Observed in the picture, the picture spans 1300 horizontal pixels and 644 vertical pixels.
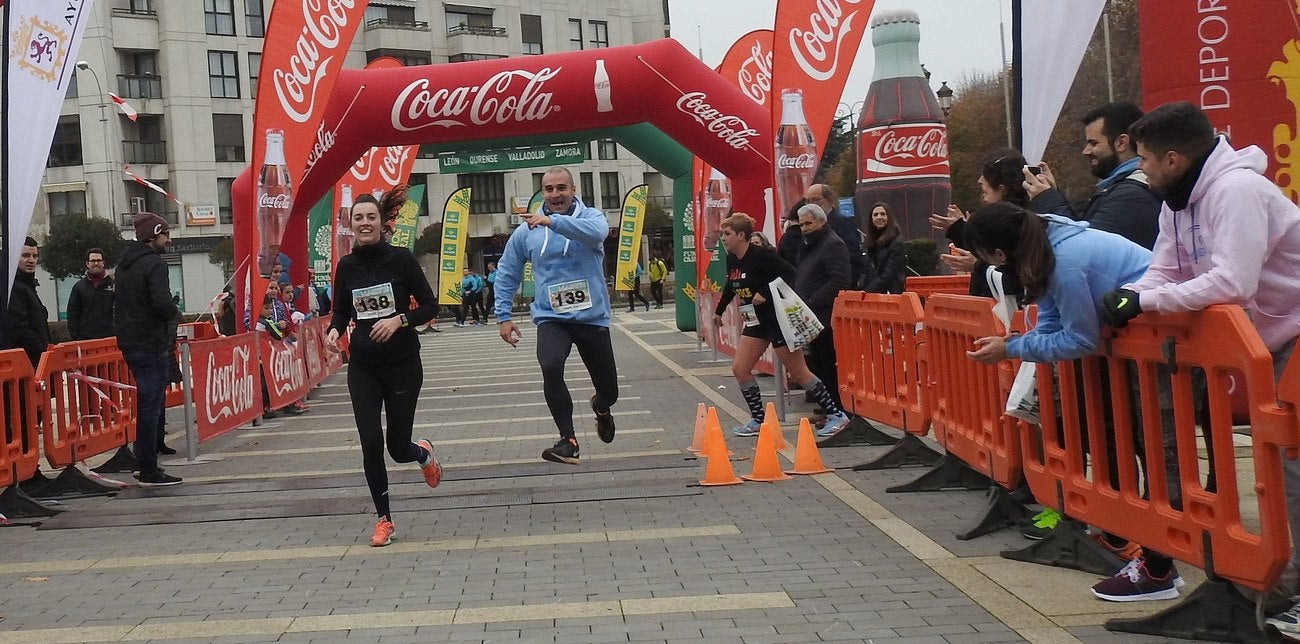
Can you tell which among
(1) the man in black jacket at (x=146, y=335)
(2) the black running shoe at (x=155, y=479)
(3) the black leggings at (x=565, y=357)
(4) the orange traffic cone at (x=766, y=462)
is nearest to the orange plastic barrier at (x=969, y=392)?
(4) the orange traffic cone at (x=766, y=462)

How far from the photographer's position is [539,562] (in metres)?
6.16

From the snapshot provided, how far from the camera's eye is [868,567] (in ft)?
18.7

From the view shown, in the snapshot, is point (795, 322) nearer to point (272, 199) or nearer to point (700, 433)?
point (700, 433)

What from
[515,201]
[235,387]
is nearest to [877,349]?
[235,387]

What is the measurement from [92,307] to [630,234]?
99.1ft

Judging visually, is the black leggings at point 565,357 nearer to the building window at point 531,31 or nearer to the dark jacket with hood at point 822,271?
the dark jacket with hood at point 822,271

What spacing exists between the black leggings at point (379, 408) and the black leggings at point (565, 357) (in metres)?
1.35

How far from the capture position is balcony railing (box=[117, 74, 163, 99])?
181 ft

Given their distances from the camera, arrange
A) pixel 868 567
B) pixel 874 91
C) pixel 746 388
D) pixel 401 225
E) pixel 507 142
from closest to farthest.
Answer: pixel 868 567 → pixel 746 388 → pixel 507 142 → pixel 874 91 → pixel 401 225

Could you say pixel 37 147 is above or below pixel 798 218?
above

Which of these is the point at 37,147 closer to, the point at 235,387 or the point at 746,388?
the point at 235,387

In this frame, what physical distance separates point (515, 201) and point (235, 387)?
5274 cm

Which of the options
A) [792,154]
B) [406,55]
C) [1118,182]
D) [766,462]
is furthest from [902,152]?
[406,55]

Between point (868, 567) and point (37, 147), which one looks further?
point (37, 147)
